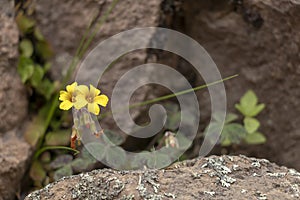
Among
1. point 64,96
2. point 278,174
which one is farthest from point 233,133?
point 64,96

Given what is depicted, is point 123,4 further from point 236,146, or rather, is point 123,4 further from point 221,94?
point 236,146

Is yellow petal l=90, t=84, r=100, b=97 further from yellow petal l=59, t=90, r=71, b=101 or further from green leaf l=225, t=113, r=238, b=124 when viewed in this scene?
green leaf l=225, t=113, r=238, b=124

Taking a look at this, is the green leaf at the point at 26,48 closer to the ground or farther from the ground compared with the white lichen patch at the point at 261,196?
farther from the ground

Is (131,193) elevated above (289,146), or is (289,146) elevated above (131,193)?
(289,146)

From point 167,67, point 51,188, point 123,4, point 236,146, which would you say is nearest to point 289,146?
point 236,146

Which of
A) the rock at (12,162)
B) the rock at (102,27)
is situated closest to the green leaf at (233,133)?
the rock at (102,27)

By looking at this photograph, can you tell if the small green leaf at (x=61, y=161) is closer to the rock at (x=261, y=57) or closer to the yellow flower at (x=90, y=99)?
the yellow flower at (x=90, y=99)
